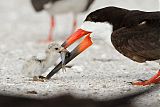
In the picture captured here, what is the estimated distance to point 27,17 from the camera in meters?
15.7

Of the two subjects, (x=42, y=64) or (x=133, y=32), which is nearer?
(x=133, y=32)

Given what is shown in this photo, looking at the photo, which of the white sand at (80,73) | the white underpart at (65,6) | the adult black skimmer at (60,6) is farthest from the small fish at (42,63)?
the white underpart at (65,6)

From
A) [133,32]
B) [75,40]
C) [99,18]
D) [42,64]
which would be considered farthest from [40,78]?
[133,32]

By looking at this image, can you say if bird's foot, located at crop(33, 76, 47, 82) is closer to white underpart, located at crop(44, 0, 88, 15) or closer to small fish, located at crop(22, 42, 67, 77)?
small fish, located at crop(22, 42, 67, 77)

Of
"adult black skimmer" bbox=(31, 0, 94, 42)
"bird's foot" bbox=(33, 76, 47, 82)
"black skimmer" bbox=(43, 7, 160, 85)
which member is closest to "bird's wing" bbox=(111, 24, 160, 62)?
"black skimmer" bbox=(43, 7, 160, 85)

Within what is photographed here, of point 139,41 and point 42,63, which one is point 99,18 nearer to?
point 139,41

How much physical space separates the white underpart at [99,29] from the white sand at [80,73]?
1.60 ft

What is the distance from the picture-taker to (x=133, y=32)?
6.21 meters

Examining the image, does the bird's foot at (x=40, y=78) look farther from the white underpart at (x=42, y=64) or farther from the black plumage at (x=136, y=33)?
the black plumage at (x=136, y=33)

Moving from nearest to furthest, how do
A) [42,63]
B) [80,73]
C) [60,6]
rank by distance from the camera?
1. [42,63]
2. [80,73]
3. [60,6]

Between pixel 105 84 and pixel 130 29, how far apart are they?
0.66 metres

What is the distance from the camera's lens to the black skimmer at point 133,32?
611 cm

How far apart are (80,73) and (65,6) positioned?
504 cm

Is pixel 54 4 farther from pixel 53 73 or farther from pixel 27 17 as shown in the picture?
pixel 53 73
